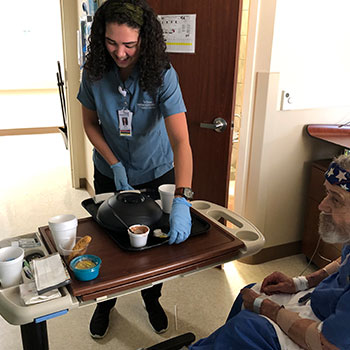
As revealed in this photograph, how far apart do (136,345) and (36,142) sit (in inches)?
175

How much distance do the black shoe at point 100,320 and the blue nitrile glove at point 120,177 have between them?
2.22ft

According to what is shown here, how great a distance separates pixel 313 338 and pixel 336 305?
0.39 ft

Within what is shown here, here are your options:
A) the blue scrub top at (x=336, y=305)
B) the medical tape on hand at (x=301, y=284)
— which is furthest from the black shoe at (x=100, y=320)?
the blue scrub top at (x=336, y=305)

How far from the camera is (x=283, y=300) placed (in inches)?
55.3

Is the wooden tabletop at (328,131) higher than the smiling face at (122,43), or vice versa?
the smiling face at (122,43)

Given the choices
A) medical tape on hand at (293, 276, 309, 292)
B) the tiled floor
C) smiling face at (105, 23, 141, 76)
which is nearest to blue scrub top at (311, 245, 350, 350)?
medical tape on hand at (293, 276, 309, 292)

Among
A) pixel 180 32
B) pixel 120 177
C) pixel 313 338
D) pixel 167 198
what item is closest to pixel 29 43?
pixel 180 32

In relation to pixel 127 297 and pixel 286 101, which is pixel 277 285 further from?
pixel 286 101

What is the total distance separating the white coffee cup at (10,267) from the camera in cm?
110

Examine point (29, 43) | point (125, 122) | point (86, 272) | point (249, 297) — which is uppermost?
point (29, 43)

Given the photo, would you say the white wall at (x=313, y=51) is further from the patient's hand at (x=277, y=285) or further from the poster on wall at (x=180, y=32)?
the patient's hand at (x=277, y=285)

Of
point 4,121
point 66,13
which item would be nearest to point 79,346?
point 66,13

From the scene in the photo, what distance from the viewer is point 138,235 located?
1244 mm

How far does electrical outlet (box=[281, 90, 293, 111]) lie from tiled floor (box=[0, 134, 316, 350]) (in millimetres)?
1060
